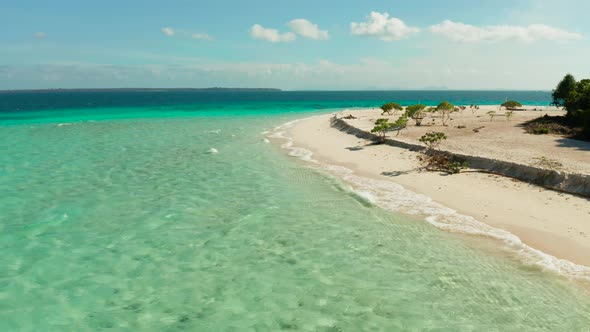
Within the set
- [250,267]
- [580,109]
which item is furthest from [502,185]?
[580,109]

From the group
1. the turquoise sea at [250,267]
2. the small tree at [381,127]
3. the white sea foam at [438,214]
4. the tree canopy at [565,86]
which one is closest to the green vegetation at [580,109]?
the tree canopy at [565,86]

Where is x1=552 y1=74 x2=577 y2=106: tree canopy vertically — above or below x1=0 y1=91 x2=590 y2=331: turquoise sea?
above

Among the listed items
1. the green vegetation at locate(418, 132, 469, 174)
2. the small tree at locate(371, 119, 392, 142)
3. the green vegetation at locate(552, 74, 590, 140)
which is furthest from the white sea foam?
the green vegetation at locate(552, 74, 590, 140)

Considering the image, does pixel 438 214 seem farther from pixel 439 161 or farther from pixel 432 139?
pixel 432 139

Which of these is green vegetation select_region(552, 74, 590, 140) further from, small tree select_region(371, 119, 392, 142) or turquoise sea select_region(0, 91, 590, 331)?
turquoise sea select_region(0, 91, 590, 331)

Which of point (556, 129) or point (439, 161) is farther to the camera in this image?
point (556, 129)

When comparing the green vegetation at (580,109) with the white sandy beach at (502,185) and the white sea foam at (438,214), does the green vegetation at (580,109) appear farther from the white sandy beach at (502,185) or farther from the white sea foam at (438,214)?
the white sea foam at (438,214)
